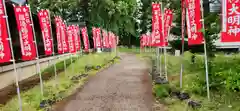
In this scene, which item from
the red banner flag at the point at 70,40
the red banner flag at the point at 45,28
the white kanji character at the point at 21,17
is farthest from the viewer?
the red banner flag at the point at 70,40

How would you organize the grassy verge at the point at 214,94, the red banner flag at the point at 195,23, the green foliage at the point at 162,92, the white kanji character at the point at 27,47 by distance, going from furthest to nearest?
the white kanji character at the point at 27,47 < the green foliage at the point at 162,92 < the red banner flag at the point at 195,23 < the grassy verge at the point at 214,94

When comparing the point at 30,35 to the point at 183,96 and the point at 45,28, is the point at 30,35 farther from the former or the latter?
the point at 183,96

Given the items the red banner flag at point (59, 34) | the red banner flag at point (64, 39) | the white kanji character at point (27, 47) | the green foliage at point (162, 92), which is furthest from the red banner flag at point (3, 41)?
the red banner flag at point (64, 39)

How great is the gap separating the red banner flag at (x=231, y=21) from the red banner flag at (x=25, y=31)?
6.36 m

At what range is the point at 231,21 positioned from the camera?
6195mm

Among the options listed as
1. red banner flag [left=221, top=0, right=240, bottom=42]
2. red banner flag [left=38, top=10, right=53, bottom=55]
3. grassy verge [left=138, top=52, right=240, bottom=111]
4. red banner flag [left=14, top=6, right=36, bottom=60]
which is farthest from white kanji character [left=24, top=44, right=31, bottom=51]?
red banner flag [left=221, top=0, right=240, bottom=42]

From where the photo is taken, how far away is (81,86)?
12281mm

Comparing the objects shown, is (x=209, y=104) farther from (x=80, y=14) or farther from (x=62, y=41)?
(x=80, y=14)

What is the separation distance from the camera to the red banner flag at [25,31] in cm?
936

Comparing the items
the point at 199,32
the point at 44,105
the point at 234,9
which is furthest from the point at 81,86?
the point at 234,9

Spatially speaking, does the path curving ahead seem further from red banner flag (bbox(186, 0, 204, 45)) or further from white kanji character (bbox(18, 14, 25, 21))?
white kanji character (bbox(18, 14, 25, 21))

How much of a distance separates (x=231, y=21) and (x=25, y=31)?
6600 millimetres

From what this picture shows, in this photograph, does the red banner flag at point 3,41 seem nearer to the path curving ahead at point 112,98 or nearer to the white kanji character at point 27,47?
the path curving ahead at point 112,98

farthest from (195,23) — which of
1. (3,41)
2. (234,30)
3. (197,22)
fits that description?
(3,41)
